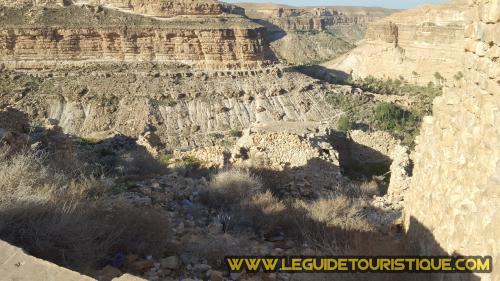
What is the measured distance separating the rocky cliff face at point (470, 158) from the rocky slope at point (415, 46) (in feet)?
129

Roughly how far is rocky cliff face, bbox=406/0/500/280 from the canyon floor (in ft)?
1.06

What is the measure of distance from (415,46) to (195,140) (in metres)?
33.5

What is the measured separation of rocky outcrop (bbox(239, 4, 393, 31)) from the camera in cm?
9562

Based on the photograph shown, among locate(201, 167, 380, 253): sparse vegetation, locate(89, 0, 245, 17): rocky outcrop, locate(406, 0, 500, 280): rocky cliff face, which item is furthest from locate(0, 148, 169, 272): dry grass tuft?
locate(89, 0, 245, 17): rocky outcrop

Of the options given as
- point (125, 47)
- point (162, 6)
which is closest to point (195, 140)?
point (125, 47)

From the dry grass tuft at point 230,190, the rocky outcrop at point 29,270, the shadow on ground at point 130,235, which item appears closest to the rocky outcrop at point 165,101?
the dry grass tuft at point 230,190

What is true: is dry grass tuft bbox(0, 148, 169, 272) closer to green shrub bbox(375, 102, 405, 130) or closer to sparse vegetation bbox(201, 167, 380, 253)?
sparse vegetation bbox(201, 167, 380, 253)

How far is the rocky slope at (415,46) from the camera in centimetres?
4416

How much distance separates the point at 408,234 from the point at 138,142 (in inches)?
525

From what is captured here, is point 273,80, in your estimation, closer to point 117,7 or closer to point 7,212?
point 117,7

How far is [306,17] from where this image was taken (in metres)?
104

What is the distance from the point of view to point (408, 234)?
19.8 feet

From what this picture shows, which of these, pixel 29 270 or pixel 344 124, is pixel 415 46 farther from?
pixel 29 270

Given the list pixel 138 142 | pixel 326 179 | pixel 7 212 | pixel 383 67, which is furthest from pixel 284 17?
pixel 7 212
